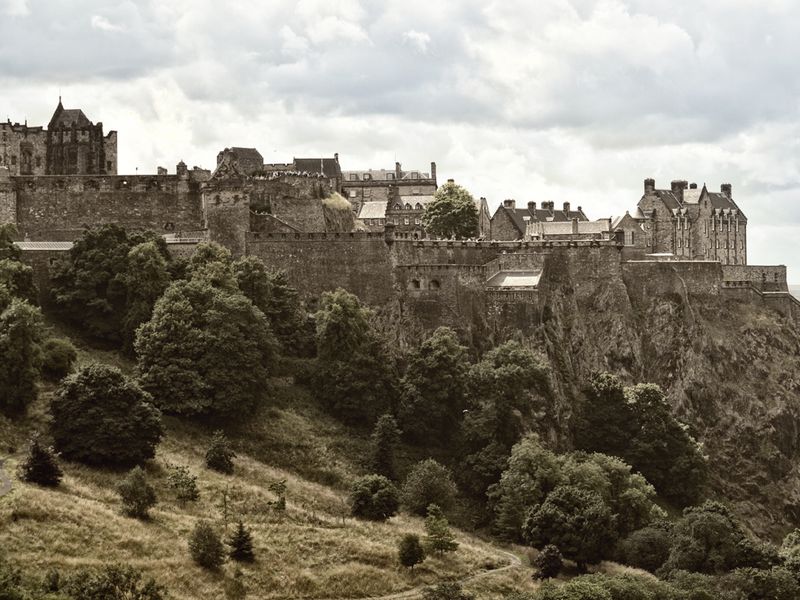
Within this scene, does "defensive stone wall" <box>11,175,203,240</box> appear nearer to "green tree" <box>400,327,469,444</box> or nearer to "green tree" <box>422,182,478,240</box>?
"green tree" <box>400,327,469,444</box>

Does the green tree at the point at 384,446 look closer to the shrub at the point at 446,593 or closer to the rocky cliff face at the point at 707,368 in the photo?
the shrub at the point at 446,593

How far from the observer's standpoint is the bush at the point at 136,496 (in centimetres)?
5794

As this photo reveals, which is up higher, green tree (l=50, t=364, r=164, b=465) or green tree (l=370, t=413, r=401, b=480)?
green tree (l=50, t=364, r=164, b=465)

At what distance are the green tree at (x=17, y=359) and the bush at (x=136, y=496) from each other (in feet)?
34.4

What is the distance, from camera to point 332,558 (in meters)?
59.7

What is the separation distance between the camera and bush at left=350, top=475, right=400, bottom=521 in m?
67.2

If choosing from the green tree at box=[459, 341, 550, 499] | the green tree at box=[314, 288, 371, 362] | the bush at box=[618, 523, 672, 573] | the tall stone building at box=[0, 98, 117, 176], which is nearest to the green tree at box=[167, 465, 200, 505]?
the green tree at box=[314, 288, 371, 362]

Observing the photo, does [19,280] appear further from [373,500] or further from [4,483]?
[373,500]

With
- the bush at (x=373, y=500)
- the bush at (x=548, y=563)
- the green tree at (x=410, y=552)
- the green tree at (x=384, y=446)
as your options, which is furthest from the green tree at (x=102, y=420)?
the bush at (x=548, y=563)

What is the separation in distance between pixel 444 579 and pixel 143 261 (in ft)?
94.9

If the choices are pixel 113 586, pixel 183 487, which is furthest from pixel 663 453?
pixel 113 586

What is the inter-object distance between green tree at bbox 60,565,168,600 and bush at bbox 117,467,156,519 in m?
5.88

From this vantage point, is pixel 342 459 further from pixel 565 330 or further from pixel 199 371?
pixel 565 330

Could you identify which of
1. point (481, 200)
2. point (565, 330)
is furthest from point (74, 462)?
point (481, 200)
